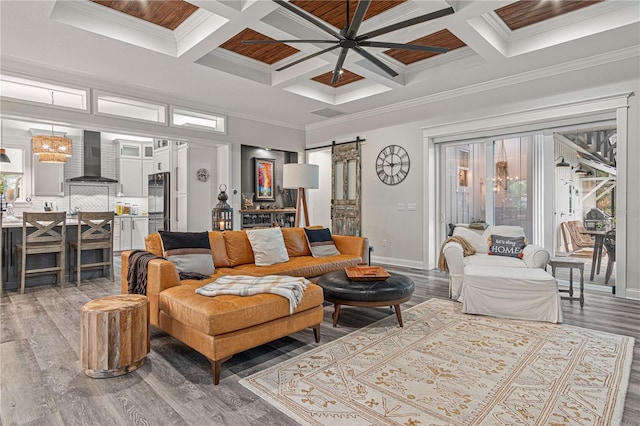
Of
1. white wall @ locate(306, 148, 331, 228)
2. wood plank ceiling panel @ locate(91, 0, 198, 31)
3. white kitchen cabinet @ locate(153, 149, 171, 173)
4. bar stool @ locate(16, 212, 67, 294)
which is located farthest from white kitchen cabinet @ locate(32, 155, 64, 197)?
white wall @ locate(306, 148, 331, 228)

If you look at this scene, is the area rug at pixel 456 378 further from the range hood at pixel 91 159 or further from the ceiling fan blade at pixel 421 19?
the range hood at pixel 91 159

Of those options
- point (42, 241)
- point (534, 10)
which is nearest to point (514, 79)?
point (534, 10)

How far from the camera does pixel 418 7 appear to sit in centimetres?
348

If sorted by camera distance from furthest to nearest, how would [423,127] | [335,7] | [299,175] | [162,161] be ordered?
1. [162,161]
2. [423,127]
3. [299,175]
4. [335,7]

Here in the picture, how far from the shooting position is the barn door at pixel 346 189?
6.95m

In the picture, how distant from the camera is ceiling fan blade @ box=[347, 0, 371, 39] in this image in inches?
97.1

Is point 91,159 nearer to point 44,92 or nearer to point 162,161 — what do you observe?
point 162,161

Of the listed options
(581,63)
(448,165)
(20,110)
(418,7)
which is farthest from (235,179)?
(581,63)

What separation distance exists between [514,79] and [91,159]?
8440 mm

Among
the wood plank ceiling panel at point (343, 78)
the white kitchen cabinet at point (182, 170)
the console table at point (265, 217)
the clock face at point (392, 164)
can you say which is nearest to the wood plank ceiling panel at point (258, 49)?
the wood plank ceiling panel at point (343, 78)

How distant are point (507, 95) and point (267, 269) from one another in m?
4.22

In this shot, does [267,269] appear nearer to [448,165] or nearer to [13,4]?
[13,4]

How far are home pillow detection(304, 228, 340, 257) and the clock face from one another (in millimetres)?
2196

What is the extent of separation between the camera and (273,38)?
4023mm
